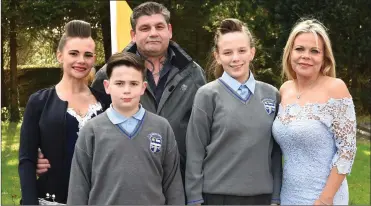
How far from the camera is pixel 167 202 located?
348cm

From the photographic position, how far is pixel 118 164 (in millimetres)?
3297

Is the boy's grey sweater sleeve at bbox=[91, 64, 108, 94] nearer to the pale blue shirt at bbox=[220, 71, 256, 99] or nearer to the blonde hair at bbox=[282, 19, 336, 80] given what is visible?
the pale blue shirt at bbox=[220, 71, 256, 99]

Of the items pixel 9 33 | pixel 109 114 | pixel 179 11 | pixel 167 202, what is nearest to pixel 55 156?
pixel 109 114

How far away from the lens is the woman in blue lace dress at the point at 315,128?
3.46m

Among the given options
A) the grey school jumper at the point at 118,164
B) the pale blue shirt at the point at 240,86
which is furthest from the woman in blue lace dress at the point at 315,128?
the grey school jumper at the point at 118,164

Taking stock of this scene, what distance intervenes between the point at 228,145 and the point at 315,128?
1.60 ft

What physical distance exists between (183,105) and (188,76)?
216 millimetres

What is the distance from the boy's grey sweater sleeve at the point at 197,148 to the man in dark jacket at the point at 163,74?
13.2 inches

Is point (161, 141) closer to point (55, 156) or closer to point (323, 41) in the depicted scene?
point (55, 156)

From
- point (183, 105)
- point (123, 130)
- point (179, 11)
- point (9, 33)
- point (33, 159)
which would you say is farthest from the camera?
point (9, 33)

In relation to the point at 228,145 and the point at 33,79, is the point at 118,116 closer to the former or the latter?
the point at 228,145

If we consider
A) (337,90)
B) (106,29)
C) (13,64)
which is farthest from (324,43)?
(13,64)

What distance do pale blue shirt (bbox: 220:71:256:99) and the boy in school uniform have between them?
1.55 ft

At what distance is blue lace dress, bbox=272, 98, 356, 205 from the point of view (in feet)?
11.3
